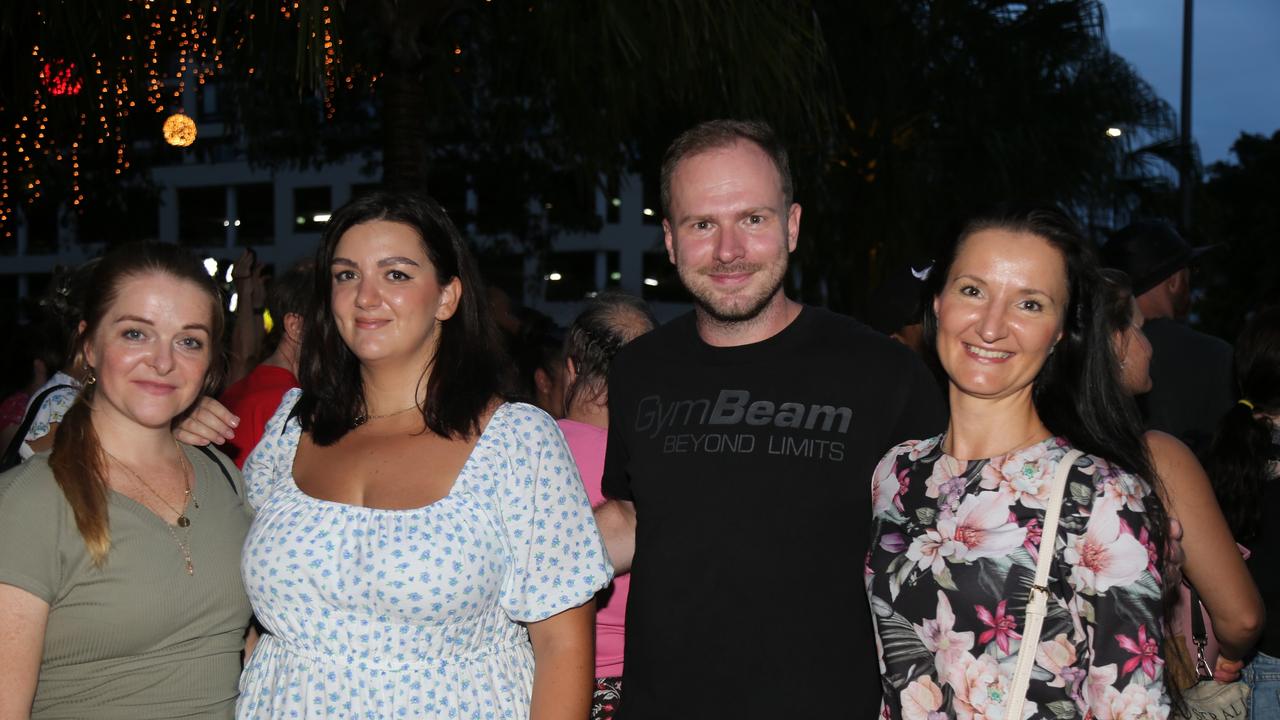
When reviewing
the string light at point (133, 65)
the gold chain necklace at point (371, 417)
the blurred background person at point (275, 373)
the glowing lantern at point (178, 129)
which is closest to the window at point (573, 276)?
the glowing lantern at point (178, 129)

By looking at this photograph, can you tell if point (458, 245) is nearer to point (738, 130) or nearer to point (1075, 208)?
point (738, 130)

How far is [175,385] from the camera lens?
262 centimetres

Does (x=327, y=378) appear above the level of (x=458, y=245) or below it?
below

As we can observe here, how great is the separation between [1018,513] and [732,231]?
100 cm

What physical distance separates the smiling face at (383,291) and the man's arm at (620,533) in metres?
0.75

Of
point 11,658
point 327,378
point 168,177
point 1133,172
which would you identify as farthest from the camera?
point 168,177

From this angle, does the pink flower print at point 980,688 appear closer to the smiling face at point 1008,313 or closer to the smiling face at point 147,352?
the smiling face at point 1008,313

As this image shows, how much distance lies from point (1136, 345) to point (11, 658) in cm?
358

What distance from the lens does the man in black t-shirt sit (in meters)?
2.46

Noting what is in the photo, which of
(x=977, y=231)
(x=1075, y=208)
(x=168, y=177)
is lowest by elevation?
(x=977, y=231)

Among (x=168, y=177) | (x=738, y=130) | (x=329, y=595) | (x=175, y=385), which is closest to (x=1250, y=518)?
(x=738, y=130)

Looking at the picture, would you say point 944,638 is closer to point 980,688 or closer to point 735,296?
point 980,688

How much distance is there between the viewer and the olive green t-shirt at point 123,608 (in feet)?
7.71

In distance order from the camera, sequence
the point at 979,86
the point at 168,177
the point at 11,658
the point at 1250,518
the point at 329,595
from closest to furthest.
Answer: the point at 11,658 → the point at 329,595 → the point at 1250,518 → the point at 979,86 → the point at 168,177
